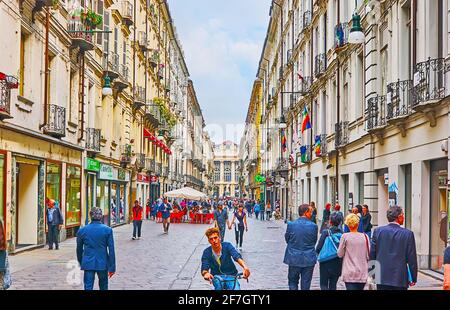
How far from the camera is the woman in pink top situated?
29.5 ft

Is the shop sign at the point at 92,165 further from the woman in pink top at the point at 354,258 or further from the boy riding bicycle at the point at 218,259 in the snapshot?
the boy riding bicycle at the point at 218,259

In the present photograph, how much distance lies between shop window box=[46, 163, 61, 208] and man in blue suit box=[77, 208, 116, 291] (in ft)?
40.4

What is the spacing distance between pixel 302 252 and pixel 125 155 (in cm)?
2803

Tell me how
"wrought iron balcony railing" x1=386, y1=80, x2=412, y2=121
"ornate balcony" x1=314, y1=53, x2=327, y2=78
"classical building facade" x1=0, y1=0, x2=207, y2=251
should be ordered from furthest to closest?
"ornate balcony" x1=314, y1=53, x2=327, y2=78, "classical building facade" x1=0, y1=0, x2=207, y2=251, "wrought iron balcony railing" x1=386, y1=80, x2=412, y2=121

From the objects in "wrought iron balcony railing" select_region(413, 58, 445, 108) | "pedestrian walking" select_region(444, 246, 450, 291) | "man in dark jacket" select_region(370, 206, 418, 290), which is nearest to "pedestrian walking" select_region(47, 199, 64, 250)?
"wrought iron balcony railing" select_region(413, 58, 445, 108)

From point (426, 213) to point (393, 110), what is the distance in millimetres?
3148

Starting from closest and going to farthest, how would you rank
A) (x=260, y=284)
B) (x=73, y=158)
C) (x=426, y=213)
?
(x=260, y=284) → (x=426, y=213) → (x=73, y=158)

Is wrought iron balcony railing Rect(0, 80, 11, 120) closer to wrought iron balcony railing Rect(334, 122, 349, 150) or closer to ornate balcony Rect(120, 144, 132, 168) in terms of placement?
wrought iron balcony railing Rect(334, 122, 349, 150)

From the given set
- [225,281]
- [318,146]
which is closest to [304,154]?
[318,146]

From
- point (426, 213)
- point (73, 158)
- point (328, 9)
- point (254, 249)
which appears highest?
point (328, 9)

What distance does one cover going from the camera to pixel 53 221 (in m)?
20.4
